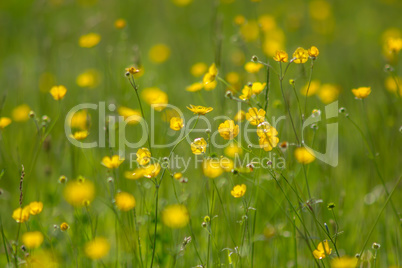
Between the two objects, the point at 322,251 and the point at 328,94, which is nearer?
the point at 322,251

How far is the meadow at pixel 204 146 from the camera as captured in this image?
4.88ft

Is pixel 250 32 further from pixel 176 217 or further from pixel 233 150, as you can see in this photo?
pixel 176 217

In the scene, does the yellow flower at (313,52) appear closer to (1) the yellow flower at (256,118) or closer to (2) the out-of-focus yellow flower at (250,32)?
(1) the yellow flower at (256,118)

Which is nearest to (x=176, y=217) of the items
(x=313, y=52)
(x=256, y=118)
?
(x=256, y=118)

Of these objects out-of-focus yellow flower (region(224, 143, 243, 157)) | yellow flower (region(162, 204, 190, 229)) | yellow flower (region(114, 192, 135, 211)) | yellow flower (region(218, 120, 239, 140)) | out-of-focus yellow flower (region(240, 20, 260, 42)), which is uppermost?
out-of-focus yellow flower (region(240, 20, 260, 42))

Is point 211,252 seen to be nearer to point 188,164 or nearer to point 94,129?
point 188,164

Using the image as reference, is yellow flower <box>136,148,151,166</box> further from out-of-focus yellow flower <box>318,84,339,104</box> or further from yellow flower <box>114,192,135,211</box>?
out-of-focus yellow flower <box>318,84,339,104</box>

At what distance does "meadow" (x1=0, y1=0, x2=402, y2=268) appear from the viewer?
1487mm

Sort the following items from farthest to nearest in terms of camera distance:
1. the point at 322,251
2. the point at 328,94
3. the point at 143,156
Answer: the point at 328,94 → the point at 143,156 → the point at 322,251

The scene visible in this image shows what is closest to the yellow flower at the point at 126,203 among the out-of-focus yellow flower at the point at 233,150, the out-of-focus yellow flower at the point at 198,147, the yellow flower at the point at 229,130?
the out-of-focus yellow flower at the point at 198,147

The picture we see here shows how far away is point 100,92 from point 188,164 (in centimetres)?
104

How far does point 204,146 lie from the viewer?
4.62ft

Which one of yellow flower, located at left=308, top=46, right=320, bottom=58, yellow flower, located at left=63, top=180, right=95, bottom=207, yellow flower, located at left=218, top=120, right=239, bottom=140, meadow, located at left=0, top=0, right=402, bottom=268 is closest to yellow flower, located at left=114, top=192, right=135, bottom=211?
meadow, located at left=0, top=0, right=402, bottom=268

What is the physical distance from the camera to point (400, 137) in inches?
89.1
